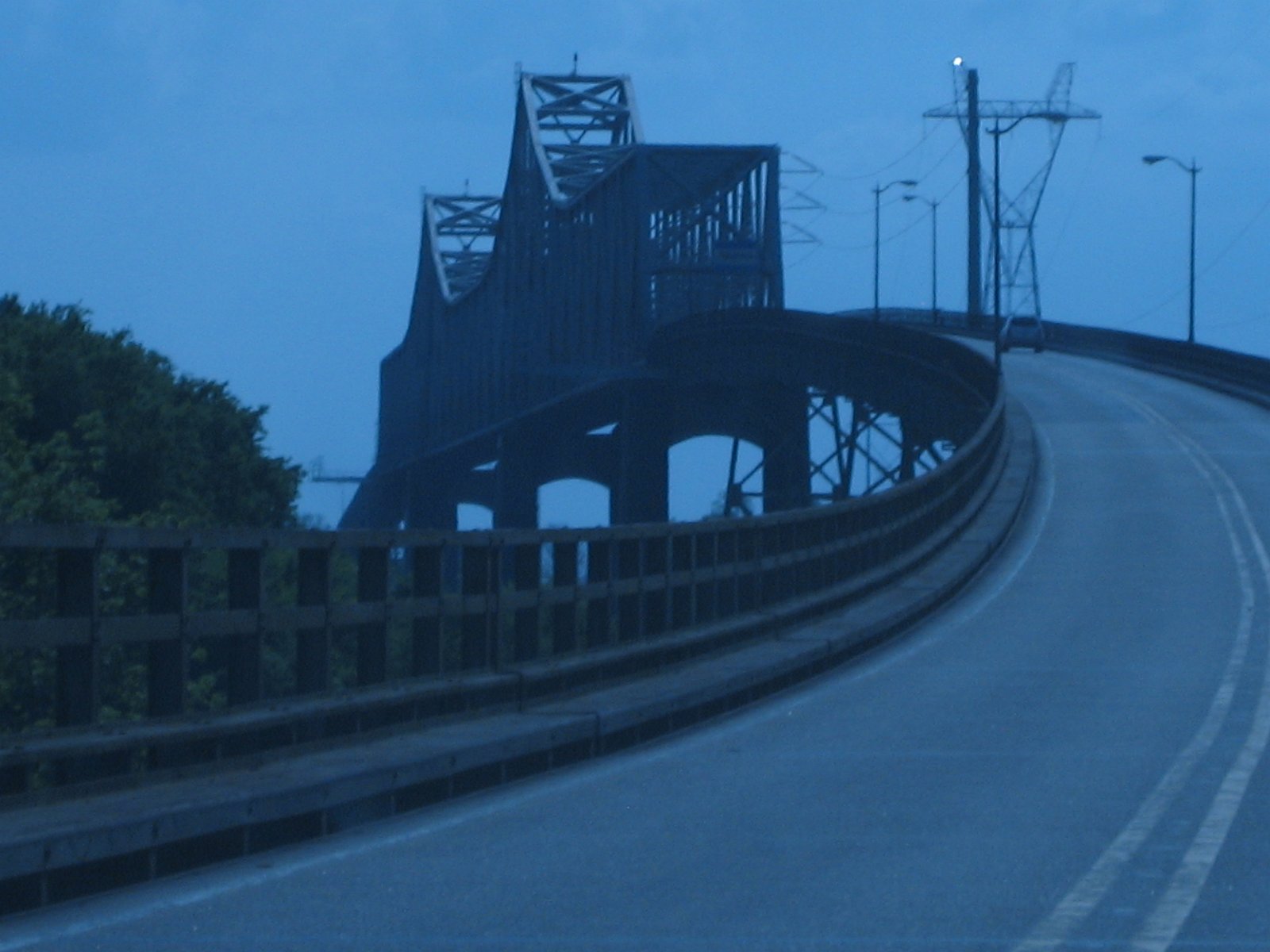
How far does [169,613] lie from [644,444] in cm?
6522

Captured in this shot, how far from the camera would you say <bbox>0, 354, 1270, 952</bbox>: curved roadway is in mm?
7871

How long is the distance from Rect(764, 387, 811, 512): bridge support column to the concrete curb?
52061mm

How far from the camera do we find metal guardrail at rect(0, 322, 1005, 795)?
29.4 ft

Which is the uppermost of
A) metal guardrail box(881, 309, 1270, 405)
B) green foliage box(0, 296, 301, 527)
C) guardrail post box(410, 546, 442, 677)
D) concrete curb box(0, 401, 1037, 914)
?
metal guardrail box(881, 309, 1270, 405)

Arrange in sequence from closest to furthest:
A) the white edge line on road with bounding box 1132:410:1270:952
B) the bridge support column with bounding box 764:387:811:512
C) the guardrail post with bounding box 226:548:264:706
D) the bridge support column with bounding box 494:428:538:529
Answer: the white edge line on road with bounding box 1132:410:1270:952 → the guardrail post with bounding box 226:548:264:706 → the bridge support column with bounding box 764:387:811:512 → the bridge support column with bounding box 494:428:538:529

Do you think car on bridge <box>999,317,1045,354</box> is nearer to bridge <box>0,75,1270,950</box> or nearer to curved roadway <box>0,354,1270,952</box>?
bridge <box>0,75,1270,950</box>

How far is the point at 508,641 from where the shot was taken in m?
24.0

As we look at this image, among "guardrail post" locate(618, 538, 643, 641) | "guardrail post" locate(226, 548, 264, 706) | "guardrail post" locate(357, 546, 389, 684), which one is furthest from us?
"guardrail post" locate(618, 538, 643, 641)

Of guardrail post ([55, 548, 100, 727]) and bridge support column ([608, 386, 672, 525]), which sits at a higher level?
bridge support column ([608, 386, 672, 525])

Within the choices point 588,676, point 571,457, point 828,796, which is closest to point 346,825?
point 828,796

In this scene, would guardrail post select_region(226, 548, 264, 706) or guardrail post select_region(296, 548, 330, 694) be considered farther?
guardrail post select_region(296, 548, 330, 694)

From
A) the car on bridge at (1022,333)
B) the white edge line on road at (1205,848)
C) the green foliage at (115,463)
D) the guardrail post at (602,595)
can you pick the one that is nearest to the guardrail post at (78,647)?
the white edge line on road at (1205,848)

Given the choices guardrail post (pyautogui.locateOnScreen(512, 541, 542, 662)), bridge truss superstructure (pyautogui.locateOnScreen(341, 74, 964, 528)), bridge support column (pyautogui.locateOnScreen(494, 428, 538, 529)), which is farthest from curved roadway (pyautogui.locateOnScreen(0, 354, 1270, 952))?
bridge support column (pyautogui.locateOnScreen(494, 428, 538, 529))

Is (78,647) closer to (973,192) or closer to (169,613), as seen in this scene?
(169,613)
